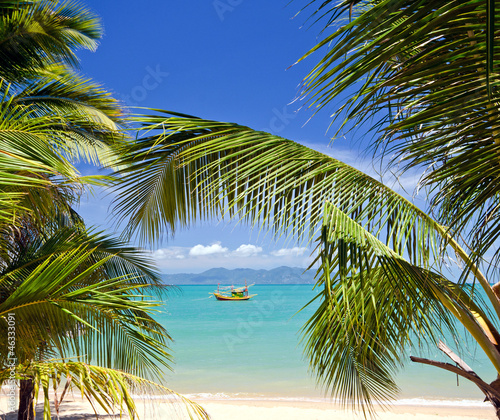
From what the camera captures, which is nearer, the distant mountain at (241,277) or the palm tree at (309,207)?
the palm tree at (309,207)

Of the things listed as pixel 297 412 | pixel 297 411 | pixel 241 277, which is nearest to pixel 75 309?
pixel 297 412

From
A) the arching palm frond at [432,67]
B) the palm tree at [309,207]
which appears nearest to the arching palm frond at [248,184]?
the palm tree at [309,207]

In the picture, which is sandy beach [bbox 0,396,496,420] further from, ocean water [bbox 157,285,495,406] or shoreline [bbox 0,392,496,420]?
ocean water [bbox 157,285,495,406]

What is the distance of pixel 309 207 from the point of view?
258 cm

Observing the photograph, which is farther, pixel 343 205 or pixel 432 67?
pixel 343 205

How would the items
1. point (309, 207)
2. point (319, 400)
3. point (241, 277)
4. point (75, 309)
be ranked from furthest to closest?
point (241, 277) → point (319, 400) → point (309, 207) → point (75, 309)

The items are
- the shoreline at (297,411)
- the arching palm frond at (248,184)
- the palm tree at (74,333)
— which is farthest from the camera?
the shoreline at (297,411)

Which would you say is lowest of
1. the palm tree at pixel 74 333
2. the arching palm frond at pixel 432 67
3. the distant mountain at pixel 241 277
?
the palm tree at pixel 74 333

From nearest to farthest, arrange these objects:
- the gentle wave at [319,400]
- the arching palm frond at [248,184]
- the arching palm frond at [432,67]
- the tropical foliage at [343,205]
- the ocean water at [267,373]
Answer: the arching palm frond at [432,67] < the tropical foliage at [343,205] < the arching palm frond at [248,184] < the gentle wave at [319,400] < the ocean water at [267,373]

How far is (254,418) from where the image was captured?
9.52 meters

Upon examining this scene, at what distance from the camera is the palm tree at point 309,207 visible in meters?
2.42

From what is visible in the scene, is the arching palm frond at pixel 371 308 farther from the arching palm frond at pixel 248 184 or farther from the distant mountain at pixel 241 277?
the distant mountain at pixel 241 277

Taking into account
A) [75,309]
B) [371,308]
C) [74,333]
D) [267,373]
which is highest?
[371,308]

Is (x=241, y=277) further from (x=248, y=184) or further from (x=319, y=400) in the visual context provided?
(x=248, y=184)
